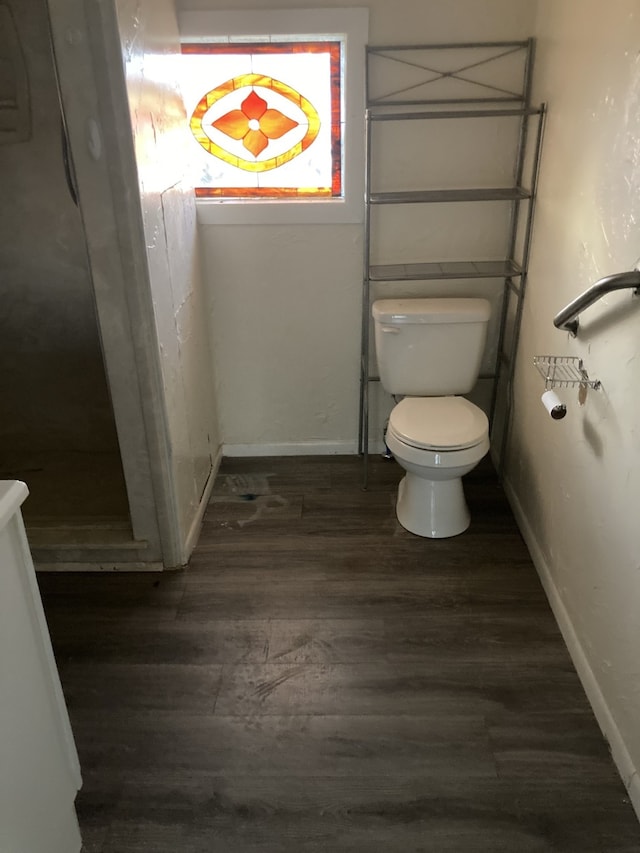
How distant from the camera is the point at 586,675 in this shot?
1.89 m

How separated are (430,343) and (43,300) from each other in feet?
5.41

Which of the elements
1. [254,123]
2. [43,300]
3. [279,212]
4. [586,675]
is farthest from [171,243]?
[586,675]

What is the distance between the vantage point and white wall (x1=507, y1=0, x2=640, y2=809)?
1.63 metres

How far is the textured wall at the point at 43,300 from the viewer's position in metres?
2.61

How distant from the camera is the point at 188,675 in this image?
1.98m

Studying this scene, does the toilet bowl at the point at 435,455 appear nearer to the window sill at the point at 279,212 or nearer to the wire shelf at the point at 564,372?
the wire shelf at the point at 564,372

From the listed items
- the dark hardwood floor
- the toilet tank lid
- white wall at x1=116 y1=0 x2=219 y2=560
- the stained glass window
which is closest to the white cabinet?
the dark hardwood floor

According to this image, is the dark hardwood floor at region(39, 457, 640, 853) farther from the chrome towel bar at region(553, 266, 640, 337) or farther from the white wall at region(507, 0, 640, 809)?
the chrome towel bar at region(553, 266, 640, 337)

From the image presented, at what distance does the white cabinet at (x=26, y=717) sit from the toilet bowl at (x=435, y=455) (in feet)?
4.60

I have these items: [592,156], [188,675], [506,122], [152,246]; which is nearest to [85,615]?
[188,675]

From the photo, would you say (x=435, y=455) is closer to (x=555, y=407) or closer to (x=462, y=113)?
(x=555, y=407)

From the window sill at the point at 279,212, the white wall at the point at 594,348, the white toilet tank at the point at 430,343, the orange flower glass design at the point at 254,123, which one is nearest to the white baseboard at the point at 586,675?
the white wall at the point at 594,348

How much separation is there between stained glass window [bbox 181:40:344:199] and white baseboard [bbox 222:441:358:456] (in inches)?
42.8

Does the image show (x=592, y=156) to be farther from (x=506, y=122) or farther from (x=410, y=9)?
(x=410, y=9)
